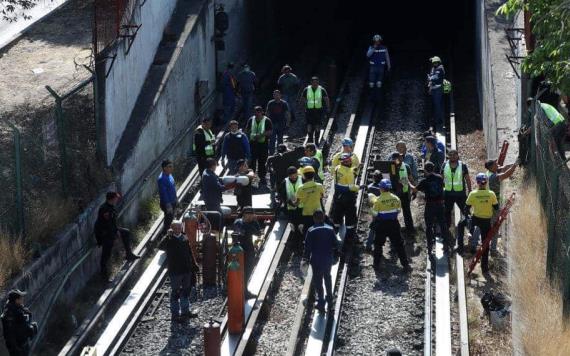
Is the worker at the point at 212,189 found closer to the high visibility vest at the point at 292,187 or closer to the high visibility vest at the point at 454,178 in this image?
the high visibility vest at the point at 292,187

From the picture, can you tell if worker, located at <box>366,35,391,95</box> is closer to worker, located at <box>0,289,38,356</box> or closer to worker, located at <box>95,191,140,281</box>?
worker, located at <box>95,191,140,281</box>

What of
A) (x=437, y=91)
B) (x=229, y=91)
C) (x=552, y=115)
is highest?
(x=552, y=115)

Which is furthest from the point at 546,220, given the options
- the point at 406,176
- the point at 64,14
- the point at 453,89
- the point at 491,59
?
the point at 64,14

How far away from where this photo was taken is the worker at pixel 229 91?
80.8 ft

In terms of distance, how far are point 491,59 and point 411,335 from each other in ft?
30.5

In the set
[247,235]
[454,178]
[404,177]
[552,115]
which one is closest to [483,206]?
[454,178]

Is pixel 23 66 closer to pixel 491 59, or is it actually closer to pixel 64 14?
pixel 64 14

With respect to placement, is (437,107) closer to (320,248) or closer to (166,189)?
(166,189)

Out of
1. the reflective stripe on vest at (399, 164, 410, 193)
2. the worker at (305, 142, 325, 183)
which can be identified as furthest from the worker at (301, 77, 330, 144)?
the reflective stripe on vest at (399, 164, 410, 193)

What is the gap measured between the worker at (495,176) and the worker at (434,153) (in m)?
1.10

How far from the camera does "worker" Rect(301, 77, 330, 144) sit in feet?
75.4

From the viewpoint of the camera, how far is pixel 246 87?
2478 cm

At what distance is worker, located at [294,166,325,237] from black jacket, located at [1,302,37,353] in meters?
5.28

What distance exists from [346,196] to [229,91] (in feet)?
22.1
